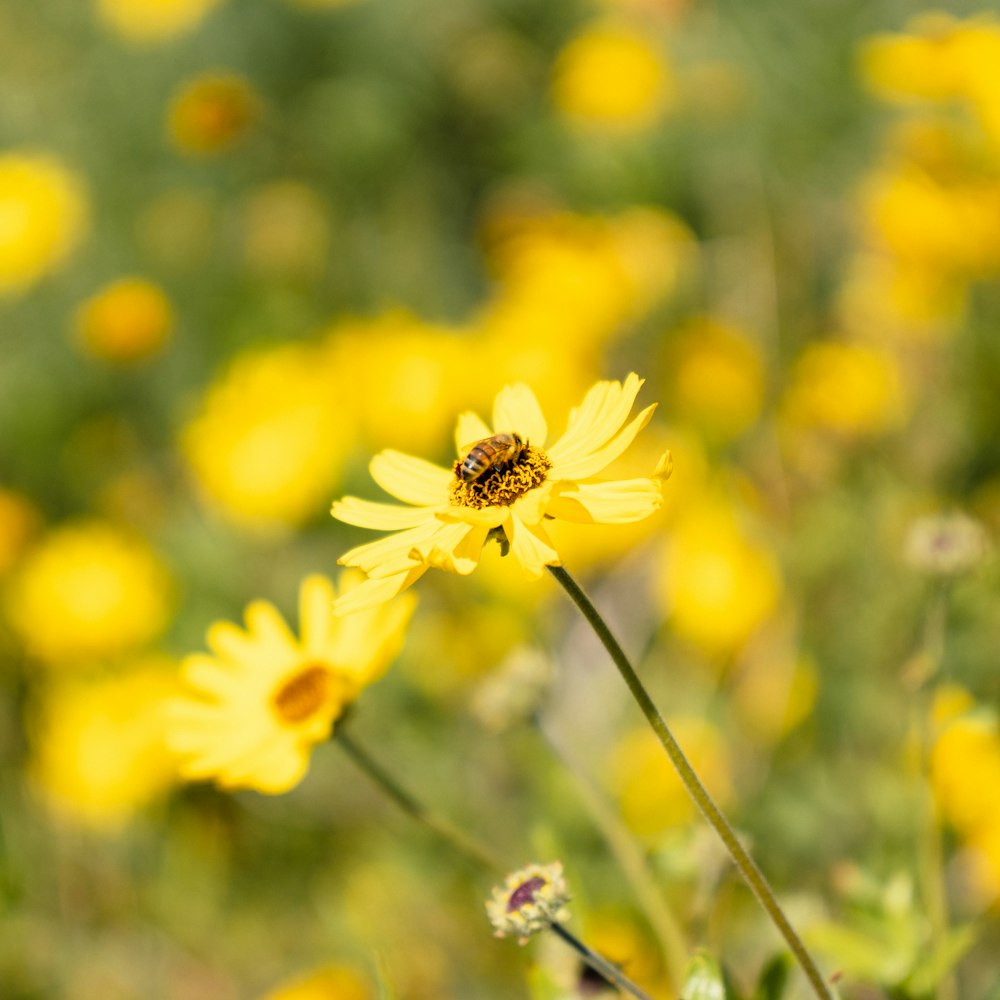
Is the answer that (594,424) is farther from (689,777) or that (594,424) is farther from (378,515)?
(689,777)

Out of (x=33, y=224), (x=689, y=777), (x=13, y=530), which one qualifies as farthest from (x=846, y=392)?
(x=33, y=224)

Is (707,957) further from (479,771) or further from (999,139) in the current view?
(999,139)

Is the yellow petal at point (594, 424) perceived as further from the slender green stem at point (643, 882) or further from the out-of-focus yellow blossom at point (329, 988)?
the out-of-focus yellow blossom at point (329, 988)

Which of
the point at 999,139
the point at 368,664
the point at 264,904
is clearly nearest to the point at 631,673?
the point at 368,664

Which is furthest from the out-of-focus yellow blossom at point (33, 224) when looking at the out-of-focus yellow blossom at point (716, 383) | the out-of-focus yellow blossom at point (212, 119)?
the out-of-focus yellow blossom at point (716, 383)

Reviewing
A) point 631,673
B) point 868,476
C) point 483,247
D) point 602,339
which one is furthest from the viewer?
point 483,247

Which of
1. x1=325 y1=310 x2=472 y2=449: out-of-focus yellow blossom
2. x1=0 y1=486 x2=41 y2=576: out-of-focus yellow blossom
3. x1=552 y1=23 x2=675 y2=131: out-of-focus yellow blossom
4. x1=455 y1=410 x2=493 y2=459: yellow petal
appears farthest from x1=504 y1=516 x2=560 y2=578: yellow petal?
x1=552 y1=23 x2=675 y2=131: out-of-focus yellow blossom
